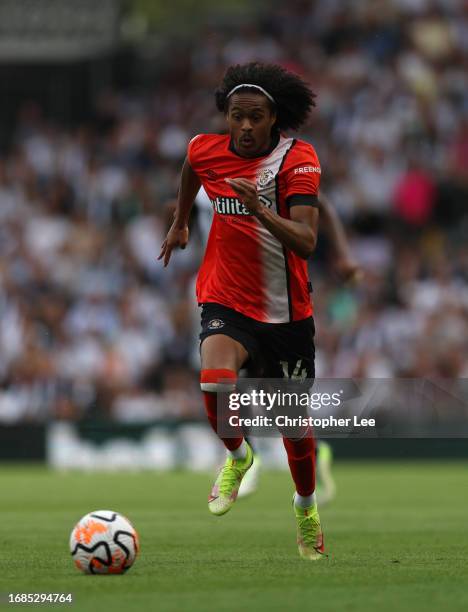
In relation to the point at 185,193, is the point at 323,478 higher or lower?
lower

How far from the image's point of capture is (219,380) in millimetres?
8258

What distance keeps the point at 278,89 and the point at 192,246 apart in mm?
11543

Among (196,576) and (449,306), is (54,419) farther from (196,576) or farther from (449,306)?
(196,576)

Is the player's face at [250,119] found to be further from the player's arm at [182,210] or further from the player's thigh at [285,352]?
the player's thigh at [285,352]

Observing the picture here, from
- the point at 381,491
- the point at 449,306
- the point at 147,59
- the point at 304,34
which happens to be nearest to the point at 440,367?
the point at 449,306

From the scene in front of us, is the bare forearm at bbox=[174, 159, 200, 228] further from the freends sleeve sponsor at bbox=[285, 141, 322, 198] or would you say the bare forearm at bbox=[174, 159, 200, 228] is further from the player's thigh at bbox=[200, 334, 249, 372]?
the player's thigh at bbox=[200, 334, 249, 372]

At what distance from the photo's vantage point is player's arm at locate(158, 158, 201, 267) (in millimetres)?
8781

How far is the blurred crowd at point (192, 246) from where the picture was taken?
21359mm

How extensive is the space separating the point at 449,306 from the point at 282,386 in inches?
503

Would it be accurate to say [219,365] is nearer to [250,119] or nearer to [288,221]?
[288,221]

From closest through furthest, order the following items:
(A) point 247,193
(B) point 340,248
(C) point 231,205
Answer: (A) point 247,193 < (C) point 231,205 < (B) point 340,248

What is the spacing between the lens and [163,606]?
612 centimetres

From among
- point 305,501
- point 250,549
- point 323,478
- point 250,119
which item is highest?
point 250,119

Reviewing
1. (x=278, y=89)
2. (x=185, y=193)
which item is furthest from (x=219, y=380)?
(x=278, y=89)
